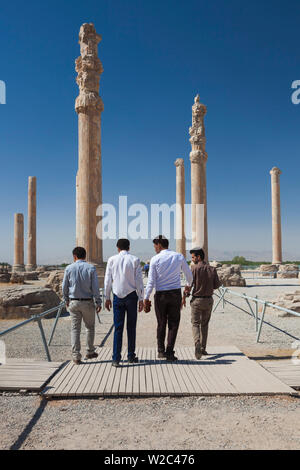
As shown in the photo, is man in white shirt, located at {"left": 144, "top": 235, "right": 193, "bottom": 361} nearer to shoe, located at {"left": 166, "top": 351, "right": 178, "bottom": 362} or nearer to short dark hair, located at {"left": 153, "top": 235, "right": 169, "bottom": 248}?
shoe, located at {"left": 166, "top": 351, "right": 178, "bottom": 362}

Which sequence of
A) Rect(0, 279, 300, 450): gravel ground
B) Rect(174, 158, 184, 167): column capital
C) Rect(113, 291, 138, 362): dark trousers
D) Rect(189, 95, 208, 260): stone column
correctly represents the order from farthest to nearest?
Rect(174, 158, 184, 167): column capital → Rect(189, 95, 208, 260): stone column → Rect(113, 291, 138, 362): dark trousers → Rect(0, 279, 300, 450): gravel ground

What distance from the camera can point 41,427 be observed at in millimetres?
3652

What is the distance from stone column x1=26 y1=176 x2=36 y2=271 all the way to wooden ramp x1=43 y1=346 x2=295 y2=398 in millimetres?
33031

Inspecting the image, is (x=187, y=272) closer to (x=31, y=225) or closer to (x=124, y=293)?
(x=124, y=293)

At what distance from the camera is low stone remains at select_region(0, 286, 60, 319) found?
1119 centimetres

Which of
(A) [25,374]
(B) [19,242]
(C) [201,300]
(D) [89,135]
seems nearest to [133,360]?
(C) [201,300]

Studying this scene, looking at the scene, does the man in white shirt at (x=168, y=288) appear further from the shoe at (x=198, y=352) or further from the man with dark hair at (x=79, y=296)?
the man with dark hair at (x=79, y=296)

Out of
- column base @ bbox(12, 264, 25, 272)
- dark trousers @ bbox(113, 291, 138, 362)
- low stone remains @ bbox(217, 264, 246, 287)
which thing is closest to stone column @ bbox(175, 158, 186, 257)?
low stone remains @ bbox(217, 264, 246, 287)

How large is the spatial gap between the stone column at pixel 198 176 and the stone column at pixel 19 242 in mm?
22437

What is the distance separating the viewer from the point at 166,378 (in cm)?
484

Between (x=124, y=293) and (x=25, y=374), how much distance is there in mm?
1714
